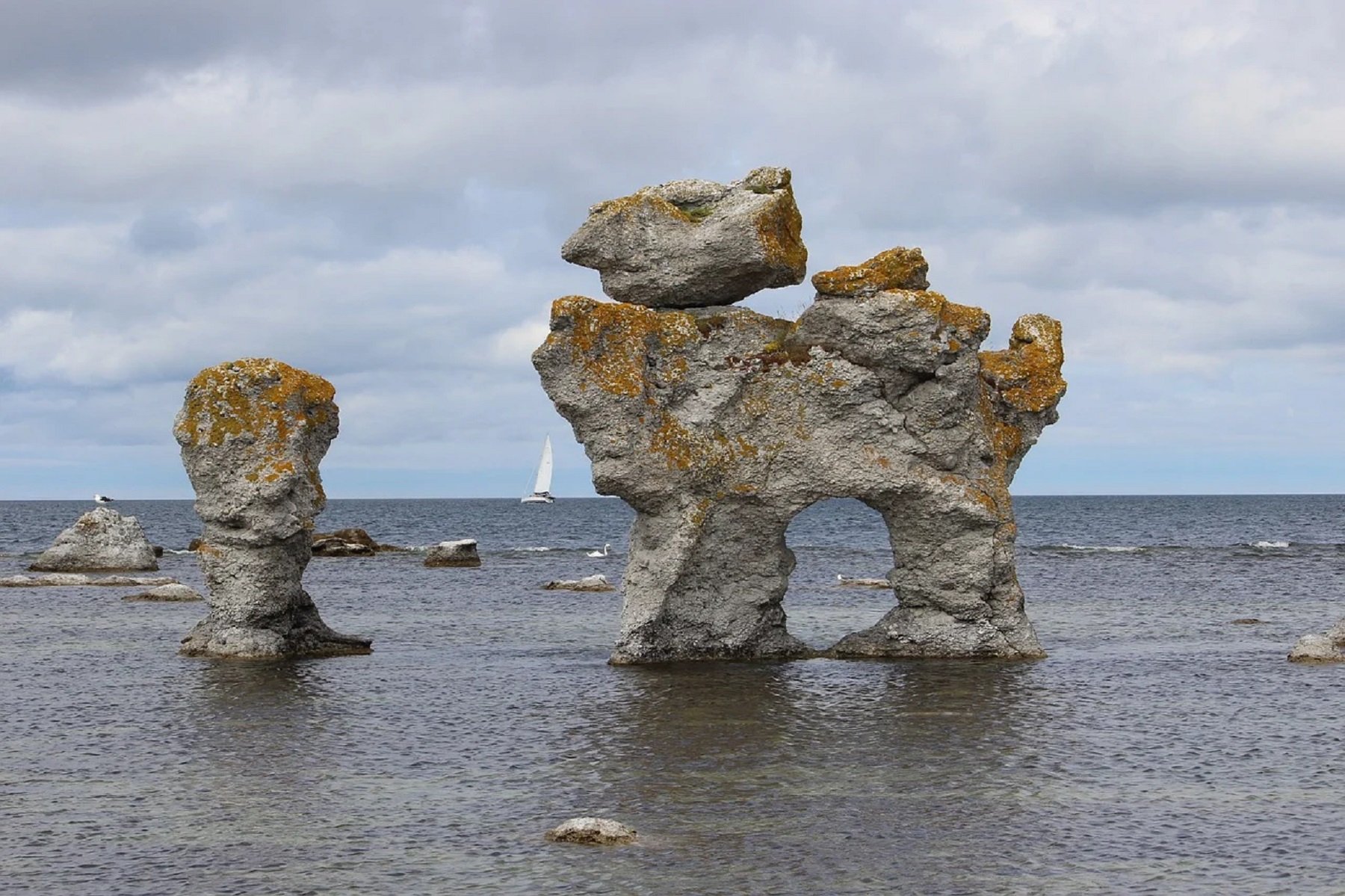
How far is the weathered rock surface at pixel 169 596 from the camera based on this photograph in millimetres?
44344

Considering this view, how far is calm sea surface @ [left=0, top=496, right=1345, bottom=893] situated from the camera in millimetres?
13547

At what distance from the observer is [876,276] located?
27.6 metres

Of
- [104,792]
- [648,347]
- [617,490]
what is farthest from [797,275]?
[104,792]

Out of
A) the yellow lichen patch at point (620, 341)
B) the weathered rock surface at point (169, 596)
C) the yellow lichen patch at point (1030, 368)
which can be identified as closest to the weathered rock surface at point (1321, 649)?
the yellow lichen patch at point (1030, 368)

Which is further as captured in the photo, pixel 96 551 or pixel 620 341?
pixel 96 551

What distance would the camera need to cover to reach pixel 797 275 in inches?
1129

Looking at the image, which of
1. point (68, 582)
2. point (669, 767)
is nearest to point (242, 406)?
point (669, 767)

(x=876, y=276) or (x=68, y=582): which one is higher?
(x=876, y=276)

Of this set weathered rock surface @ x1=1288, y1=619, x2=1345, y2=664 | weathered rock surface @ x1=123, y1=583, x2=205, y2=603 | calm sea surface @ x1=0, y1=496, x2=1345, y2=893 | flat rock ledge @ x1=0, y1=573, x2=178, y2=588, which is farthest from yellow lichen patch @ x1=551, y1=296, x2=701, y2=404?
flat rock ledge @ x1=0, y1=573, x2=178, y2=588

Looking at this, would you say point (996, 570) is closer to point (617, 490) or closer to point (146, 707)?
point (617, 490)

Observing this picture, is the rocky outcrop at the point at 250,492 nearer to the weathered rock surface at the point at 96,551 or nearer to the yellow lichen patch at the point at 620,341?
the yellow lichen patch at the point at 620,341

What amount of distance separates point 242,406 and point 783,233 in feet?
37.9

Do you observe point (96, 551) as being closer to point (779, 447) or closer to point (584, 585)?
point (584, 585)

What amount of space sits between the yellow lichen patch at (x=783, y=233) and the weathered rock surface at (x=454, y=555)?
39.7 m
